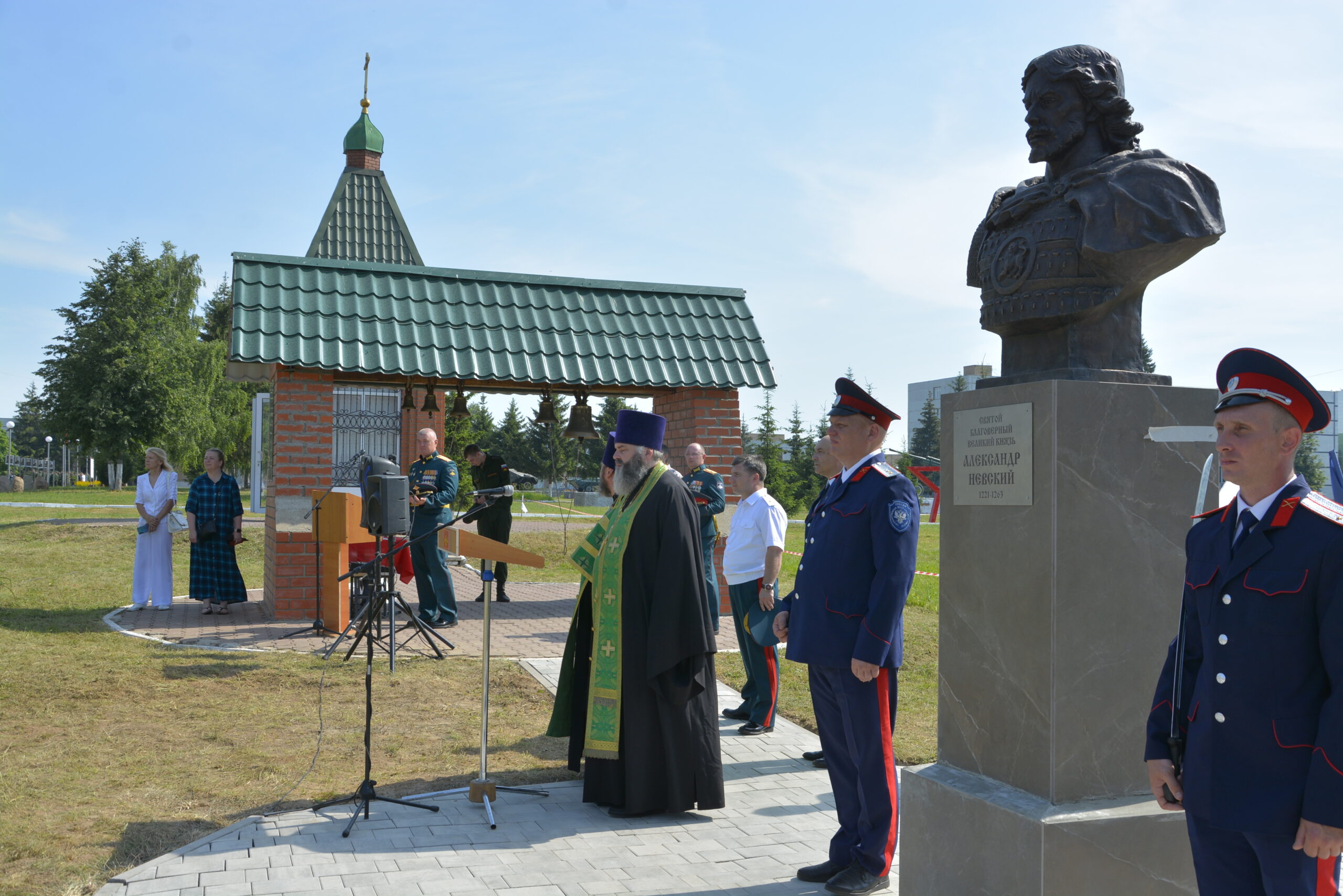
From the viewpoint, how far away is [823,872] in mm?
4383

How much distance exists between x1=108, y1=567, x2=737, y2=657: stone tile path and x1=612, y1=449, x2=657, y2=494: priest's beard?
3740mm

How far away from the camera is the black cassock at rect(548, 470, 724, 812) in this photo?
16.9ft

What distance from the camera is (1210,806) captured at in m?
2.68

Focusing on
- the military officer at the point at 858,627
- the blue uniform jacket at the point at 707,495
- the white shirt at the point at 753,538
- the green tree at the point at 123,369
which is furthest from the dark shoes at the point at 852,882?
the green tree at the point at 123,369

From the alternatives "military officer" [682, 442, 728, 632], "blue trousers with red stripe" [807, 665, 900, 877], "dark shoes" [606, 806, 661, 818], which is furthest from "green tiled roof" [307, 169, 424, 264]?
"blue trousers with red stripe" [807, 665, 900, 877]

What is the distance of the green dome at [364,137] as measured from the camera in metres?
25.4

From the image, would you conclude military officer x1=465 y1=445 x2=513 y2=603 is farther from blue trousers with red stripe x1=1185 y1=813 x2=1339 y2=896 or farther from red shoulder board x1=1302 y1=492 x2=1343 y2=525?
red shoulder board x1=1302 y1=492 x2=1343 y2=525

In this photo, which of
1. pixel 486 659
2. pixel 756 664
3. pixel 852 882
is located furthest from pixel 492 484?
pixel 852 882

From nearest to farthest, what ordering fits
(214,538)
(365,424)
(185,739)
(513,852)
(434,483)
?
(513,852) < (185,739) < (434,483) < (214,538) < (365,424)

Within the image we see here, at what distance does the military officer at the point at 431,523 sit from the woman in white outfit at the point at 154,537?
311cm

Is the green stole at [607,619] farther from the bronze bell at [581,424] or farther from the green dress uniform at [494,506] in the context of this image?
the green dress uniform at [494,506]

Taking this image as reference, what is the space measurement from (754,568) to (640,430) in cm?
193

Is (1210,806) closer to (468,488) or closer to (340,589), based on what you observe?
(340,589)

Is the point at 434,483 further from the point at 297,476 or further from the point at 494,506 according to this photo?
the point at 494,506
